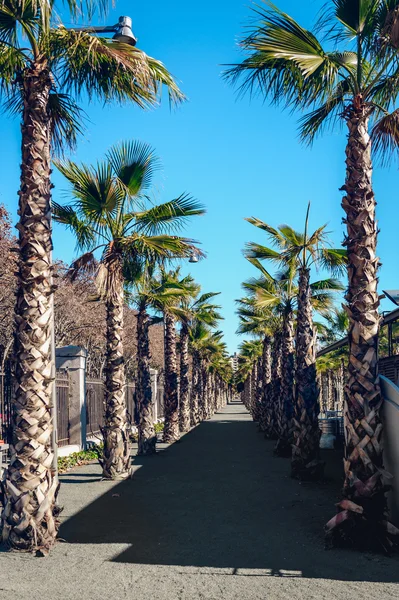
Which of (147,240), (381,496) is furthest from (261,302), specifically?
(381,496)

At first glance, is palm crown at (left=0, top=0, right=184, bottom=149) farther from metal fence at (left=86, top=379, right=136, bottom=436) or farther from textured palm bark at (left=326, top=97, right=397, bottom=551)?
metal fence at (left=86, top=379, right=136, bottom=436)

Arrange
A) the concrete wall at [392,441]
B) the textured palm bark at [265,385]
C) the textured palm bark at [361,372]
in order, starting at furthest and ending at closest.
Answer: the textured palm bark at [265,385], the concrete wall at [392,441], the textured palm bark at [361,372]

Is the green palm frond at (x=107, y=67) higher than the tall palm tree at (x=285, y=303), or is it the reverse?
the green palm frond at (x=107, y=67)

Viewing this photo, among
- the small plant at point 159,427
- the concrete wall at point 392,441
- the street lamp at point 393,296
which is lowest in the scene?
the small plant at point 159,427

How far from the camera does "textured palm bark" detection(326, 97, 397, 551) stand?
6.33 meters

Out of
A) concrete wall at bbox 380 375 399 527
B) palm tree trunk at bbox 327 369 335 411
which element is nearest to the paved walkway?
concrete wall at bbox 380 375 399 527

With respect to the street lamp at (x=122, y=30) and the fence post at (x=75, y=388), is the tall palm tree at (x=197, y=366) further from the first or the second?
the street lamp at (x=122, y=30)

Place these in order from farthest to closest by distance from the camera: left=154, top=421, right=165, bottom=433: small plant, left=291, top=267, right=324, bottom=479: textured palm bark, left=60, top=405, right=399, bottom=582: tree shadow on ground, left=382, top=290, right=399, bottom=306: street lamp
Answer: left=154, top=421, right=165, bottom=433: small plant < left=291, top=267, right=324, bottom=479: textured palm bark < left=382, top=290, right=399, bottom=306: street lamp < left=60, top=405, right=399, bottom=582: tree shadow on ground

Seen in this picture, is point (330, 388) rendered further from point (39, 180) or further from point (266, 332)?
point (39, 180)

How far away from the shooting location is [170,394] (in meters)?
20.9

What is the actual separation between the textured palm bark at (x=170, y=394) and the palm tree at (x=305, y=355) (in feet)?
26.0

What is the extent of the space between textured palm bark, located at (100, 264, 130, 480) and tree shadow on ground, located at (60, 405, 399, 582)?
523 millimetres

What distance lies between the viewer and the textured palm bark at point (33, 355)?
621cm

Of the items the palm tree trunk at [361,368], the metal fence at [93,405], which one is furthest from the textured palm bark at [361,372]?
the metal fence at [93,405]
